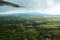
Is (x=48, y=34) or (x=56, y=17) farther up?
(x=56, y=17)

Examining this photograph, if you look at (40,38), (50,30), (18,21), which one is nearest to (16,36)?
(18,21)

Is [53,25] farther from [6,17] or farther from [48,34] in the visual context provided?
[6,17]

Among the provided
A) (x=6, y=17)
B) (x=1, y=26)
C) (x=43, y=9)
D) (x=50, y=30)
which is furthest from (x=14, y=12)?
(x=50, y=30)

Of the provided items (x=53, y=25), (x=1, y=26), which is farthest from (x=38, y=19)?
(x=1, y=26)

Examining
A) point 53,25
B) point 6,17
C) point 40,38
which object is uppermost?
point 6,17

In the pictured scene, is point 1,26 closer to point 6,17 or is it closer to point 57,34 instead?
point 6,17

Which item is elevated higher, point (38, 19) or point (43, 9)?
point (43, 9)

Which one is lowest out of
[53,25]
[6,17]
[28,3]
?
[53,25]

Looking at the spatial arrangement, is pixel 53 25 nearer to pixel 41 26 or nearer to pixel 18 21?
pixel 41 26
